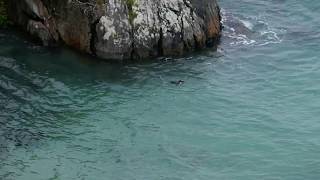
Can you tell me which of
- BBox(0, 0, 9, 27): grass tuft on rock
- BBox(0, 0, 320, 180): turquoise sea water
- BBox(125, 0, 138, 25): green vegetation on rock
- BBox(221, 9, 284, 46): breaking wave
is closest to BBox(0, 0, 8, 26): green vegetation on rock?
BBox(0, 0, 9, 27): grass tuft on rock

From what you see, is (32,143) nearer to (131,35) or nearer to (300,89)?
(131,35)

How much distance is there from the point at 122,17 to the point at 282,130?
880cm

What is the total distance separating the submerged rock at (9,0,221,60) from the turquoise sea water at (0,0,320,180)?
69 cm

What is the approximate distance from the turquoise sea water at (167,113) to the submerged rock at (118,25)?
2.25 feet

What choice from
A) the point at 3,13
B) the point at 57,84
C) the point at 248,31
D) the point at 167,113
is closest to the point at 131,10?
the point at 57,84

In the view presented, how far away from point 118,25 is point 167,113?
5353mm

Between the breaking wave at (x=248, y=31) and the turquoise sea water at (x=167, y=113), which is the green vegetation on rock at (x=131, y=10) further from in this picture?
the breaking wave at (x=248, y=31)

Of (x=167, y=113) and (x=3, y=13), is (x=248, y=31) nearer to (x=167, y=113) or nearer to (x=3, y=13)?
(x=167, y=113)

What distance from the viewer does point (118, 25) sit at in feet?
82.0

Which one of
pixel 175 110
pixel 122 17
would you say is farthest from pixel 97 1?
pixel 175 110

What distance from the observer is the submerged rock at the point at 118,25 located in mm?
25031

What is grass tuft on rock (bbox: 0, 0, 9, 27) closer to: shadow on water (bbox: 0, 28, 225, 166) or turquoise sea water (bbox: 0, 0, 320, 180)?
turquoise sea water (bbox: 0, 0, 320, 180)

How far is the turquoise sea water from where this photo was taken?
60.7 ft

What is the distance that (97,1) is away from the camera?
2503cm
